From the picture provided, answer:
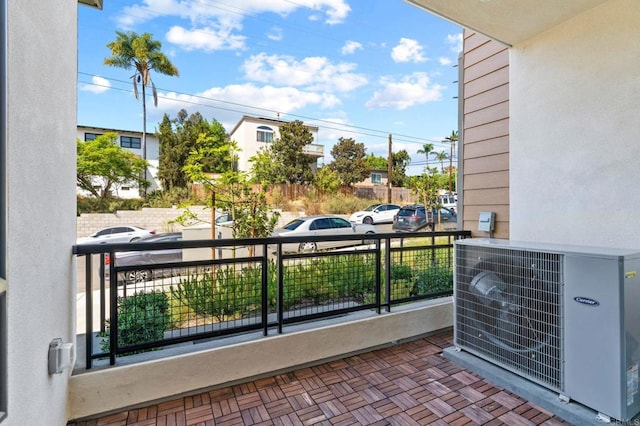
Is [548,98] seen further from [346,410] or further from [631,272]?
[346,410]

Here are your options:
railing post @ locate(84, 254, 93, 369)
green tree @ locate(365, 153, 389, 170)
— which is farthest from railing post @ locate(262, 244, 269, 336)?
green tree @ locate(365, 153, 389, 170)

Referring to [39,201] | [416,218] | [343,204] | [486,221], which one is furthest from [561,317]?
[343,204]

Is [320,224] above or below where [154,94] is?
below

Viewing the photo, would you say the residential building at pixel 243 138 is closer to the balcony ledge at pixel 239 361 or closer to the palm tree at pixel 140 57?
the palm tree at pixel 140 57

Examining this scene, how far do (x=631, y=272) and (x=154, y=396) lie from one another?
2.70 metres

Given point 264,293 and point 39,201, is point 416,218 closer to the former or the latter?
point 264,293

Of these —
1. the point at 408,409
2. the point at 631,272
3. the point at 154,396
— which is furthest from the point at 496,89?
the point at 154,396

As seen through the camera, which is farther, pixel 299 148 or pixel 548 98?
pixel 299 148

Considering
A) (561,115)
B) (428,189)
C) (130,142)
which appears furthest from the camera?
(130,142)

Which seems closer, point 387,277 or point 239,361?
point 239,361

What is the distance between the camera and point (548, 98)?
245cm

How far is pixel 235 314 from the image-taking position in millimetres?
2219

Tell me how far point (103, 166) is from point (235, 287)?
45.4ft

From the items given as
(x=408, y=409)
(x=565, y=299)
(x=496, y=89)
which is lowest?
(x=408, y=409)
